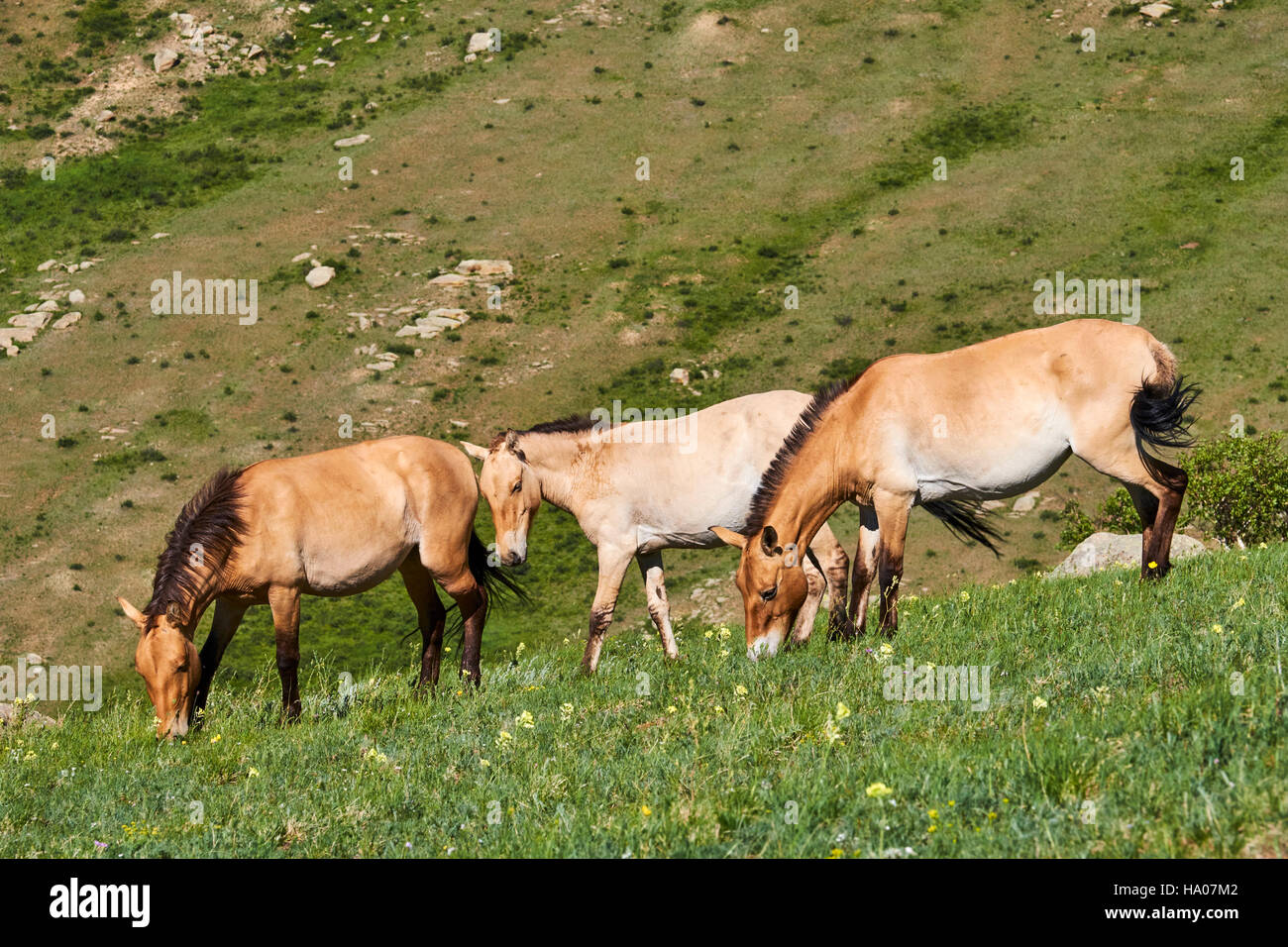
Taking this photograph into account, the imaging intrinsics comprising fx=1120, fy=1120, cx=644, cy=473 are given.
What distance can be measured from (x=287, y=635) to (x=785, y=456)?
5988mm

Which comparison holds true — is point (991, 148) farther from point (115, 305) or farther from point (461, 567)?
point (461, 567)

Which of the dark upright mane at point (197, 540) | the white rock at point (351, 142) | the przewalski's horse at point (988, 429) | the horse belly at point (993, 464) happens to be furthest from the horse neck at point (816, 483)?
the white rock at point (351, 142)

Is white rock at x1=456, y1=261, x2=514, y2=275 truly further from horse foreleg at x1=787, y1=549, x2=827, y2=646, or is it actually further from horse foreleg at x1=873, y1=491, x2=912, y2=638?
horse foreleg at x1=873, y1=491, x2=912, y2=638

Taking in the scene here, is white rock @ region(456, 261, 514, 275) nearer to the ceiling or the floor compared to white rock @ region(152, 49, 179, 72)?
nearer to the floor

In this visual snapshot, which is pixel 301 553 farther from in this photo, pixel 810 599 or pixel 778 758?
pixel 778 758

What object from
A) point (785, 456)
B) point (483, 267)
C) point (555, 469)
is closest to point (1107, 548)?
point (785, 456)

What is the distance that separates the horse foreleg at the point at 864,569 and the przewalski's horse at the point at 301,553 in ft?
14.7

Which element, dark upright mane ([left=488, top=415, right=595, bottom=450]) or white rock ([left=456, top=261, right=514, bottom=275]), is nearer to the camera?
dark upright mane ([left=488, top=415, right=595, bottom=450])

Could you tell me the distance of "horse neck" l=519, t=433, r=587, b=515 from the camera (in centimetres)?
1404

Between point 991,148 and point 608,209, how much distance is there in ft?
92.7

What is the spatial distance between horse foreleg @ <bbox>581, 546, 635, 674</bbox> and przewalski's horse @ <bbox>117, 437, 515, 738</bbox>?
1445mm

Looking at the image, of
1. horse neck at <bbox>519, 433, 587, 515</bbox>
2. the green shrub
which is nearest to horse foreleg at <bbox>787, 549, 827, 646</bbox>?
horse neck at <bbox>519, 433, 587, 515</bbox>

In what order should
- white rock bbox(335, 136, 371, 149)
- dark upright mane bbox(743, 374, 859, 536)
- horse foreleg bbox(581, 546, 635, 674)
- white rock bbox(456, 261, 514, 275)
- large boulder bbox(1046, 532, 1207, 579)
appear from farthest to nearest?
white rock bbox(335, 136, 371, 149) < white rock bbox(456, 261, 514, 275) < large boulder bbox(1046, 532, 1207, 579) < horse foreleg bbox(581, 546, 635, 674) < dark upright mane bbox(743, 374, 859, 536)
